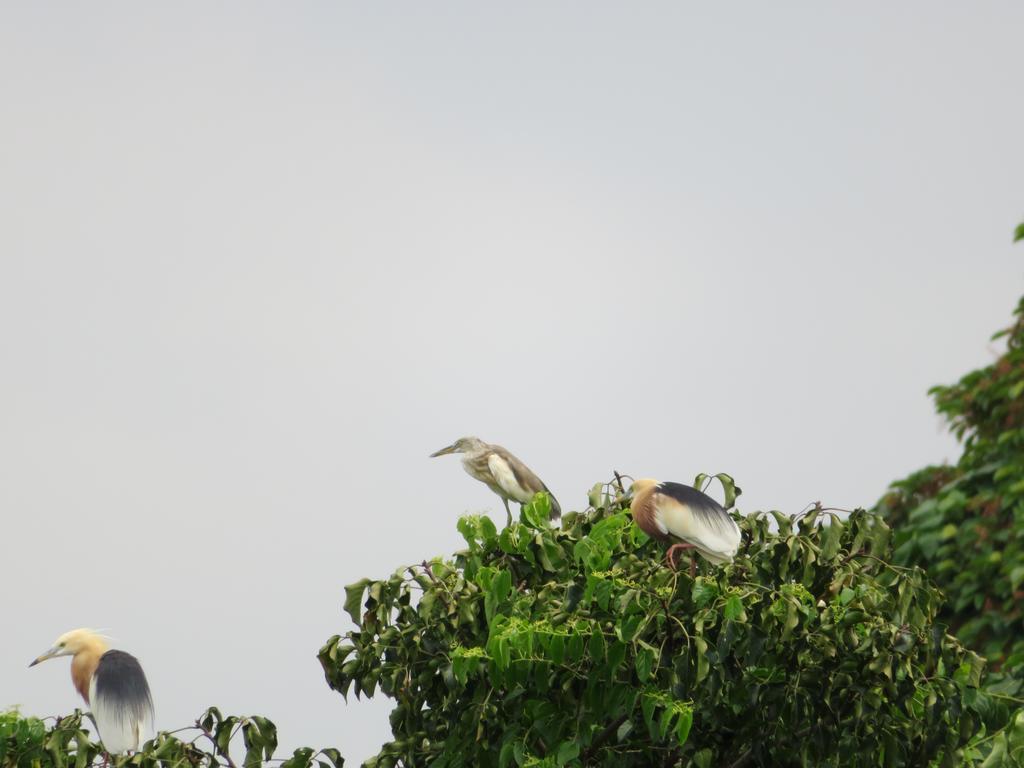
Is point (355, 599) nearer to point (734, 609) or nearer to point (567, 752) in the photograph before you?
point (567, 752)

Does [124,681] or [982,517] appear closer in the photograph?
[124,681]

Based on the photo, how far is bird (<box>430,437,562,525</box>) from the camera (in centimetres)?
898

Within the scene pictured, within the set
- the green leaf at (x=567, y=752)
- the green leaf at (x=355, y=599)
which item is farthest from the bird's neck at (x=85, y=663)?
the green leaf at (x=567, y=752)

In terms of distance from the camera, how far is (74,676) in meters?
8.89

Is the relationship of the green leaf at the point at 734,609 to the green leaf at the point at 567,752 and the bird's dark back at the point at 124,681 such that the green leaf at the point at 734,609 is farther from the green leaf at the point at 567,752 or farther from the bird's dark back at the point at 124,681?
the bird's dark back at the point at 124,681

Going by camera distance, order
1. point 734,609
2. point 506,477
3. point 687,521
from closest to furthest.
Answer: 1. point 734,609
2. point 687,521
3. point 506,477

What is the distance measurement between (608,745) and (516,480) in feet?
8.18

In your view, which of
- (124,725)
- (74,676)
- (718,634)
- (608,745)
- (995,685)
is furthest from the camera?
(995,685)

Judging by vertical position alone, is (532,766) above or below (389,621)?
below

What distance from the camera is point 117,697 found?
26.2 feet

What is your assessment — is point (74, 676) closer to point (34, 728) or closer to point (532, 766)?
point (34, 728)

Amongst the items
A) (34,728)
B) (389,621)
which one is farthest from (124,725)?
(389,621)

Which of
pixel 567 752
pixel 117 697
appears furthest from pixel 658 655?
pixel 117 697

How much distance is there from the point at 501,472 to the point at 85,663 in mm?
2822
